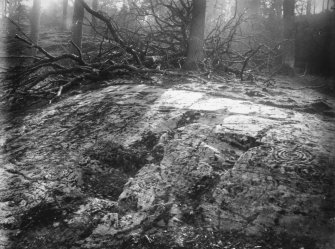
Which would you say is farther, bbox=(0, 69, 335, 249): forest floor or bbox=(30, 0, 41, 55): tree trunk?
bbox=(30, 0, 41, 55): tree trunk

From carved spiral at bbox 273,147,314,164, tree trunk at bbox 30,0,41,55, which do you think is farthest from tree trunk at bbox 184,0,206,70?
tree trunk at bbox 30,0,41,55

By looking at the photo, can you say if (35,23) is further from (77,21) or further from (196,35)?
(196,35)

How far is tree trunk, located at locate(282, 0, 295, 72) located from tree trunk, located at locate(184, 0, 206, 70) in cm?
294

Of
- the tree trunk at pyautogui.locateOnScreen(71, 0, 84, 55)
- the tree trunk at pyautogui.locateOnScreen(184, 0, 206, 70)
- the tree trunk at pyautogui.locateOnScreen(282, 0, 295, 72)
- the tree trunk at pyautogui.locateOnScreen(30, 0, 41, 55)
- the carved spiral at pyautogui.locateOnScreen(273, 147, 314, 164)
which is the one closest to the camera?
the carved spiral at pyautogui.locateOnScreen(273, 147, 314, 164)

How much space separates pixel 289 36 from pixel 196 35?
387 cm

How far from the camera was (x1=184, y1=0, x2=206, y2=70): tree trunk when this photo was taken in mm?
6035

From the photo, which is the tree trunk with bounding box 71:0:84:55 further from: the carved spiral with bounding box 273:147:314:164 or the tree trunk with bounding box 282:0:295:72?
the carved spiral with bounding box 273:147:314:164

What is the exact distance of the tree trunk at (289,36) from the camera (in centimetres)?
820

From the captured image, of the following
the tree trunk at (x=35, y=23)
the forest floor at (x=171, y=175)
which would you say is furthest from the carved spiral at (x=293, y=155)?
the tree trunk at (x=35, y=23)

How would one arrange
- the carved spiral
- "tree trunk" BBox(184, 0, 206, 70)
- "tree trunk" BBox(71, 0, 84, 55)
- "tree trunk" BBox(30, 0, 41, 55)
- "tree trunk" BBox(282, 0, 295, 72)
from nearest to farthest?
the carved spiral, "tree trunk" BBox(184, 0, 206, 70), "tree trunk" BBox(71, 0, 84, 55), "tree trunk" BBox(282, 0, 295, 72), "tree trunk" BBox(30, 0, 41, 55)

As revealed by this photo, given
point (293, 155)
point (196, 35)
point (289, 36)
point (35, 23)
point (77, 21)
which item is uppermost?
point (35, 23)

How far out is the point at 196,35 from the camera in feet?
20.0

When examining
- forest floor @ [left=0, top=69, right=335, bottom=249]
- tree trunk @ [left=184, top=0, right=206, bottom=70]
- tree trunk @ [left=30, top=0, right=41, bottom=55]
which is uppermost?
tree trunk @ [left=30, top=0, right=41, bottom=55]

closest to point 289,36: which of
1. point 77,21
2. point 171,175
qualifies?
point 77,21
